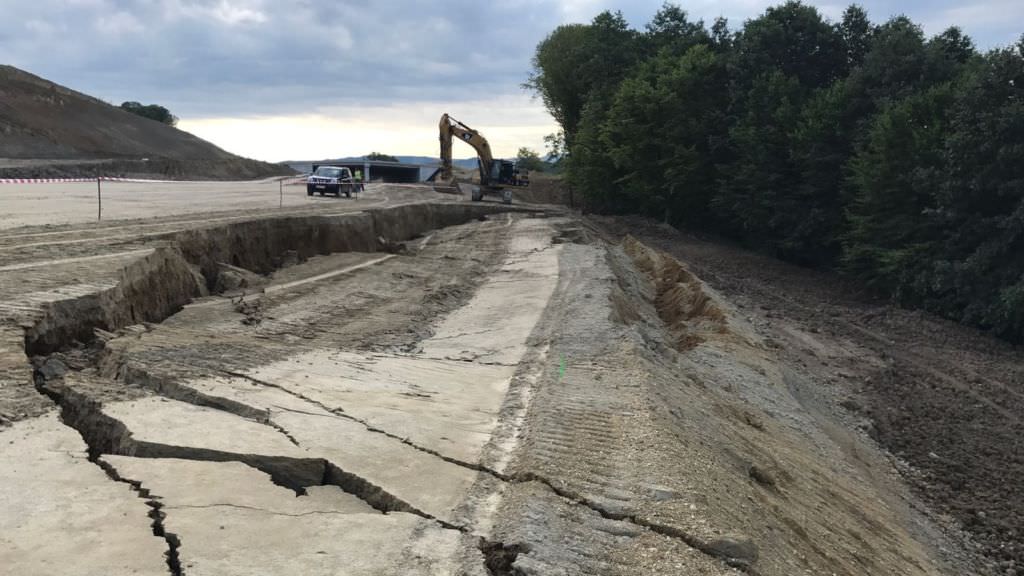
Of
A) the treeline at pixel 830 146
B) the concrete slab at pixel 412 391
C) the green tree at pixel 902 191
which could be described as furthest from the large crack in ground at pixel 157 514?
the green tree at pixel 902 191

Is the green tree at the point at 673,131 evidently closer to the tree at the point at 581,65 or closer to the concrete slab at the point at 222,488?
the tree at the point at 581,65

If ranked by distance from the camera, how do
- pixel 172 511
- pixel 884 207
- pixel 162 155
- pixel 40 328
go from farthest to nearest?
pixel 162 155, pixel 884 207, pixel 40 328, pixel 172 511

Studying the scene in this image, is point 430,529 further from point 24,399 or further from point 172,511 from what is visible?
point 24,399

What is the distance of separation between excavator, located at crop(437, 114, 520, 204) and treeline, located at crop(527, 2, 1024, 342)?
5371mm

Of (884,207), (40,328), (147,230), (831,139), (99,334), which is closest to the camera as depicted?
(40,328)

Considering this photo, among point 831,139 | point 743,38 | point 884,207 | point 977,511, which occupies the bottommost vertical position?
point 977,511

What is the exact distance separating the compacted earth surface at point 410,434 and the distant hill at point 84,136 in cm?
3585

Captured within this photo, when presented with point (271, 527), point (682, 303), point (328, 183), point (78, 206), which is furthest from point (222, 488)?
point (328, 183)

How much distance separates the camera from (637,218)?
126ft

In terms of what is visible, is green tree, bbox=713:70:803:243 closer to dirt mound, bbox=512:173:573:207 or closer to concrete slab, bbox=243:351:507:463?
dirt mound, bbox=512:173:573:207

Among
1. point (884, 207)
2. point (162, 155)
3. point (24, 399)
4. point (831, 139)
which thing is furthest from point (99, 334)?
point (162, 155)

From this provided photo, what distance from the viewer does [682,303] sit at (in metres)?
17.5

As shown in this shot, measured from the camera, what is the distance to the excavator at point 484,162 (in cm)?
3791

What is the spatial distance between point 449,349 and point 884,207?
18.7m
